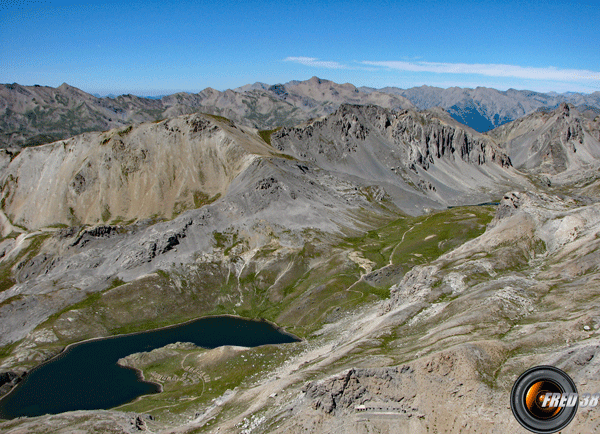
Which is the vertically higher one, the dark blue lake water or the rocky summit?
the rocky summit

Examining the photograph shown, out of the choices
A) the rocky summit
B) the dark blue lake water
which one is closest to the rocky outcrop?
the rocky summit

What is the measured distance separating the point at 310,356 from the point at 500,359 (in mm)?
49043

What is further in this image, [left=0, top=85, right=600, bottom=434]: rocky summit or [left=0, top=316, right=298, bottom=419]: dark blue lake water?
[left=0, top=316, right=298, bottom=419]: dark blue lake water

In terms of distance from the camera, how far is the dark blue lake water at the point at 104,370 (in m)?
94.8

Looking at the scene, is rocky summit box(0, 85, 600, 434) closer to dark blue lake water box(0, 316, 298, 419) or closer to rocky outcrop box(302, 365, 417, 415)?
rocky outcrop box(302, 365, 417, 415)

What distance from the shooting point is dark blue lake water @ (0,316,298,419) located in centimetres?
9481

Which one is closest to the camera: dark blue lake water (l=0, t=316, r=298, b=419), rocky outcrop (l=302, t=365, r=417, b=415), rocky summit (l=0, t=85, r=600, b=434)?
rocky summit (l=0, t=85, r=600, b=434)

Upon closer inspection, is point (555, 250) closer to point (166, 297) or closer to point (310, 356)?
point (310, 356)

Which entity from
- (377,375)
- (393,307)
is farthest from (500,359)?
(393,307)

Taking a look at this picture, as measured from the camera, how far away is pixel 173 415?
78.2 m

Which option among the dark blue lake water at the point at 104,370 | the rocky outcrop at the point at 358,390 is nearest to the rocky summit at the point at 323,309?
the rocky outcrop at the point at 358,390

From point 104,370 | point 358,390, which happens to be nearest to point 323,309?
point 104,370

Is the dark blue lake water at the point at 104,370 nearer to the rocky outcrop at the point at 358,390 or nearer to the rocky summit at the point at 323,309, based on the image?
the rocky summit at the point at 323,309

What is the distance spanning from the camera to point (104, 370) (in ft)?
363
